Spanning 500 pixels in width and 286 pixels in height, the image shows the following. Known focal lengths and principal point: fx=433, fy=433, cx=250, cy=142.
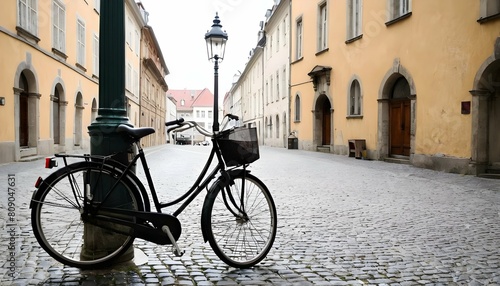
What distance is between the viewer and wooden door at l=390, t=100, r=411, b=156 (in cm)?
1460

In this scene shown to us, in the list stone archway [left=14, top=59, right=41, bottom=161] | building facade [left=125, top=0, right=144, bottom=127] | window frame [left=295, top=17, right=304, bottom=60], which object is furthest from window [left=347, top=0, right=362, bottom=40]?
building facade [left=125, top=0, right=144, bottom=127]

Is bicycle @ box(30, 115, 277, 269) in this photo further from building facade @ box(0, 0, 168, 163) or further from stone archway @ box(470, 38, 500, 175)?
building facade @ box(0, 0, 168, 163)

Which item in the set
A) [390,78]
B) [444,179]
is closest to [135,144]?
[444,179]

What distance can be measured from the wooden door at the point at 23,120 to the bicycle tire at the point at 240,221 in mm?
13165

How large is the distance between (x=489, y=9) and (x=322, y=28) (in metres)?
12.7

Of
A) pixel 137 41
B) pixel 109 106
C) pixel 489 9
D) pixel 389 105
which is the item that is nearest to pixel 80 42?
pixel 389 105

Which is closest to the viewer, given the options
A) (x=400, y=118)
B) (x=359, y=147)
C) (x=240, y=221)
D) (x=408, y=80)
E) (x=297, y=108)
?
(x=240, y=221)

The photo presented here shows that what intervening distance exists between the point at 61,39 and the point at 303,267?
678 inches

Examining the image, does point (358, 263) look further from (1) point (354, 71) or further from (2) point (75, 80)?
(2) point (75, 80)

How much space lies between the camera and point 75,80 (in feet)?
64.7

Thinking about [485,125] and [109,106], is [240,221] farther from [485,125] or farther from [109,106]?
[485,125]

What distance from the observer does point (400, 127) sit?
49.2ft

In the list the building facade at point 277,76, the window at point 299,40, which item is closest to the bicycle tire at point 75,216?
the window at point 299,40

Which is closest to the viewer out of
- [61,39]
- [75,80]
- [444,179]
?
[444,179]
